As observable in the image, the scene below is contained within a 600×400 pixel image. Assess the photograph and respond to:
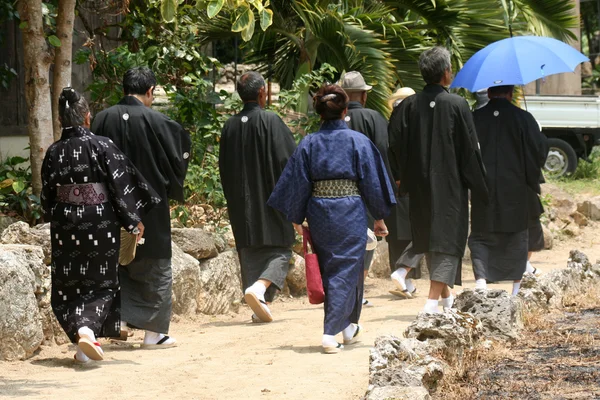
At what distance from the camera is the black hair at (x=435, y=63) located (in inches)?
288

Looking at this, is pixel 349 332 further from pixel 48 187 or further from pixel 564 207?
pixel 564 207

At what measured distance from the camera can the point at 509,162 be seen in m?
7.86

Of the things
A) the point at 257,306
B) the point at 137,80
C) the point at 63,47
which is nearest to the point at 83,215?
the point at 137,80

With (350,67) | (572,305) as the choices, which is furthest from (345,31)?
(572,305)

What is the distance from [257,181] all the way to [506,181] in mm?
1860

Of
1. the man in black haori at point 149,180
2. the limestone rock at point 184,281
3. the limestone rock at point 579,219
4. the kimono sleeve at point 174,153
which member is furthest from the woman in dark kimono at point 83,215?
the limestone rock at point 579,219

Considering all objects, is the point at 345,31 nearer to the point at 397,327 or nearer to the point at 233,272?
the point at 233,272

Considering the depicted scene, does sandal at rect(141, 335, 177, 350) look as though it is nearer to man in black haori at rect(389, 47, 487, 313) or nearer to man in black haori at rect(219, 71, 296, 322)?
man in black haori at rect(219, 71, 296, 322)

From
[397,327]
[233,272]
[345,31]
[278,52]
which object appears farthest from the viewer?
[278,52]

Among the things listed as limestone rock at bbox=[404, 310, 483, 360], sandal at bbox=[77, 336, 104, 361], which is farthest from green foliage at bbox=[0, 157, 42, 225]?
limestone rock at bbox=[404, 310, 483, 360]

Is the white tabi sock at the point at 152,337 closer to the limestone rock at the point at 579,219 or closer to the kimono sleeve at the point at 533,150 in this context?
A: the kimono sleeve at the point at 533,150

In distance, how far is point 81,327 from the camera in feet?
19.3

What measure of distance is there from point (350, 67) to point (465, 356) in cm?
535

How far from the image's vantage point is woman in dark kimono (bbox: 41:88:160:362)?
5.96 meters
